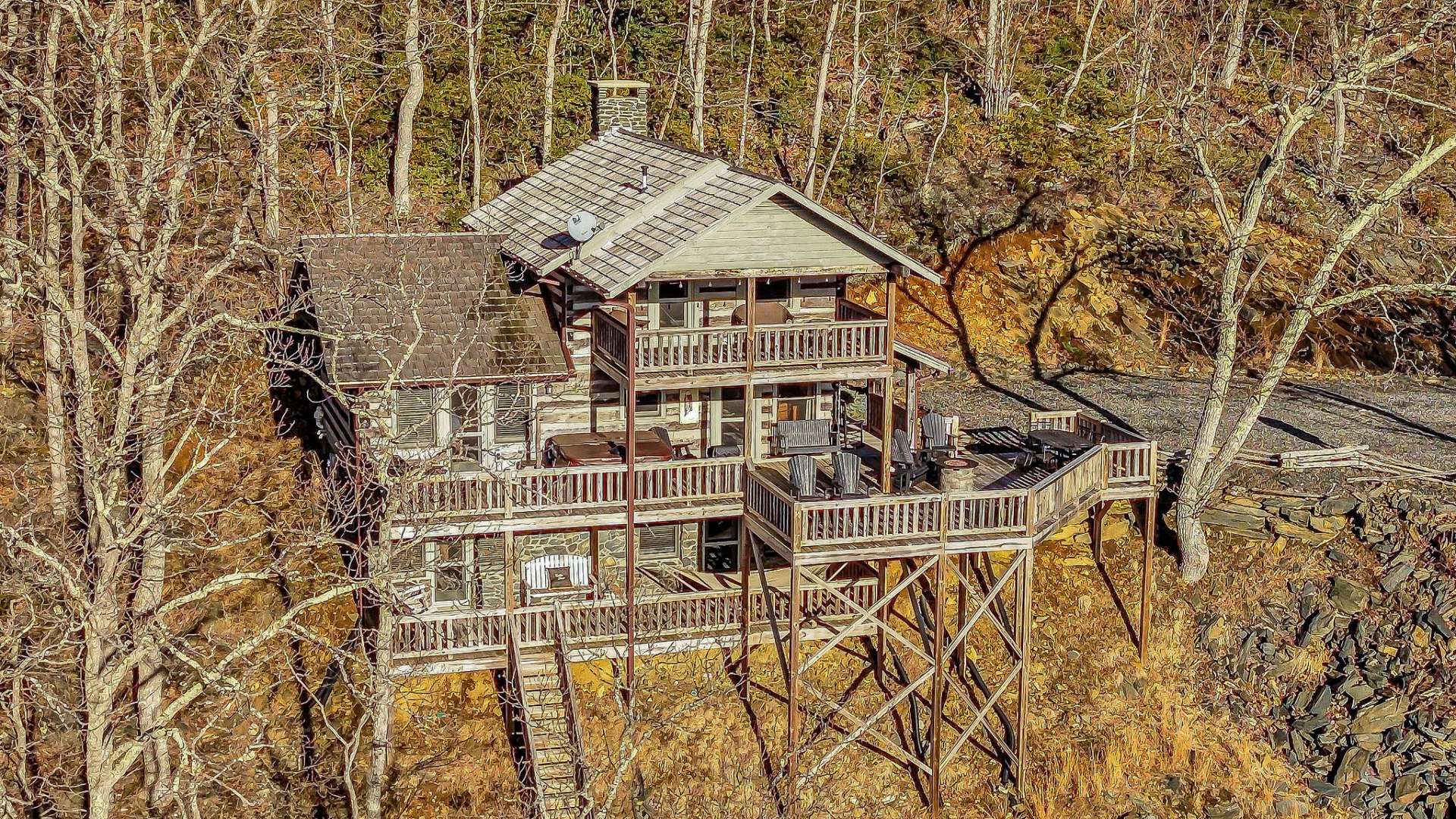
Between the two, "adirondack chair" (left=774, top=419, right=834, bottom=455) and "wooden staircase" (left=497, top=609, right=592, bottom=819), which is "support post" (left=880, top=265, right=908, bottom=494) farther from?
"wooden staircase" (left=497, top=609, right=592, bottom=819)

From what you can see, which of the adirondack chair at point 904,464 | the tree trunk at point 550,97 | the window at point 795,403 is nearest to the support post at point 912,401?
the adirondack chair at point 904,464

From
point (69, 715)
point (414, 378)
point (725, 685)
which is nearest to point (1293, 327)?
point (725, 685)

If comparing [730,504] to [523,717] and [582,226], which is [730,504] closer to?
[523,717]

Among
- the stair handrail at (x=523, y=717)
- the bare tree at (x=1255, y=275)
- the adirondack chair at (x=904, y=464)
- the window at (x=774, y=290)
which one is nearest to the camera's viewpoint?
the stair handrail at (x=523, y=717)

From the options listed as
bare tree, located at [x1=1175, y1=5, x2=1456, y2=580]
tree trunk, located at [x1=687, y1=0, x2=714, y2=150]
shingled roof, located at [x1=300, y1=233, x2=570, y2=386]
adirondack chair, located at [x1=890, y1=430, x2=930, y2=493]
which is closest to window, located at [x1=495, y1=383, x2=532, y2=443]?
shingled roof, located at [x1=300, y1=233, x2=570, y2=386]

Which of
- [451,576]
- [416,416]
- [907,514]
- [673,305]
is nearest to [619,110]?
[673,305]

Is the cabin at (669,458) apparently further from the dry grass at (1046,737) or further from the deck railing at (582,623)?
the dry grass at (1046,737)
